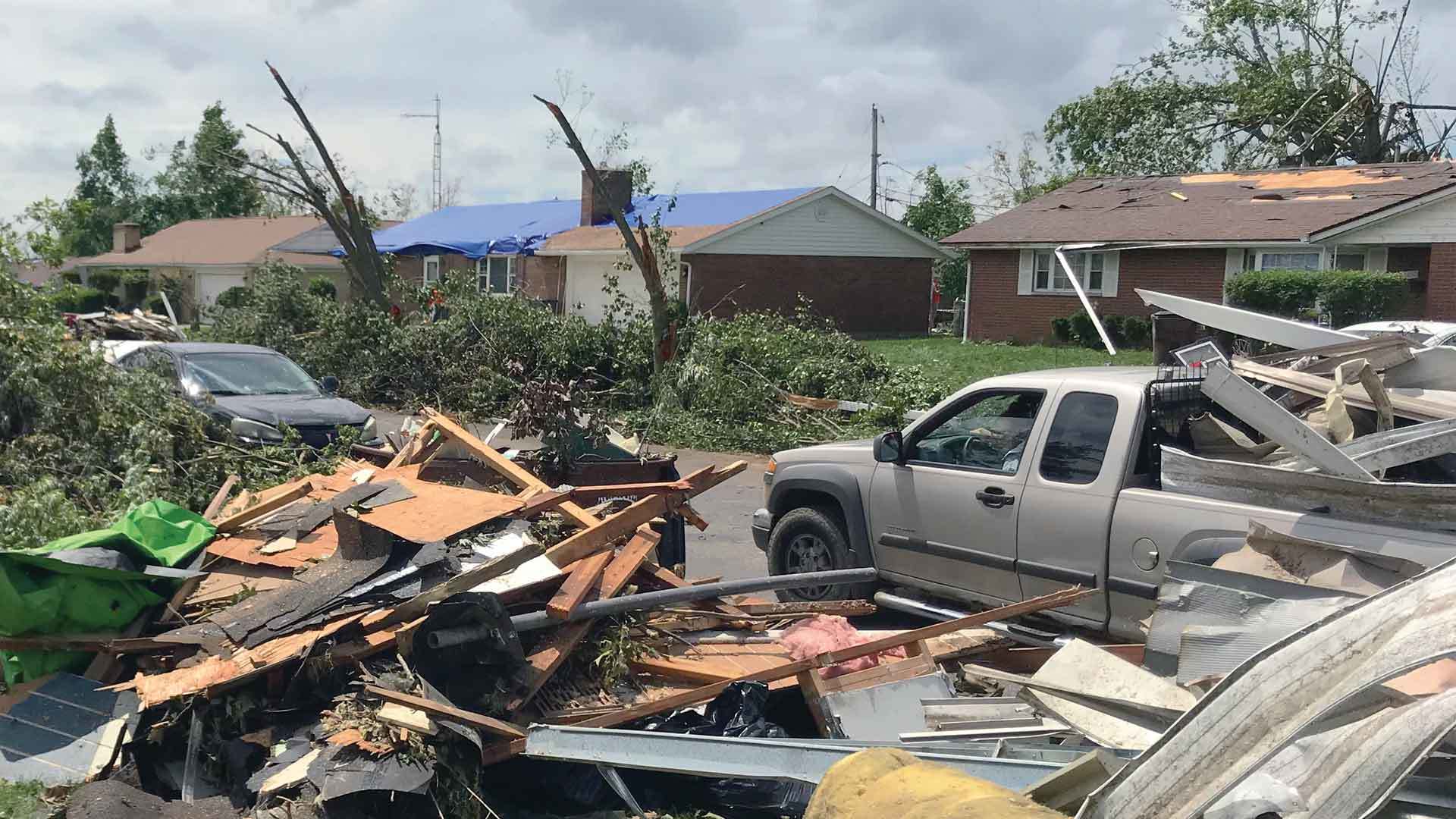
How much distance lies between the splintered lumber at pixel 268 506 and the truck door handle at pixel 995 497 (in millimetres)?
4157

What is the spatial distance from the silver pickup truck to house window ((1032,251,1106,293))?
23412mm

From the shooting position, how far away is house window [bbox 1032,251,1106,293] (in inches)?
1177

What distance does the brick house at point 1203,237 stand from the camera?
81.5 ft

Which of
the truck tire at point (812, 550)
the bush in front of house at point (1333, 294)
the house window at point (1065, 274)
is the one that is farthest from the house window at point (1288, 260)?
the truck tire at point (812, 550)

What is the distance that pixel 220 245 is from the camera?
55.2m

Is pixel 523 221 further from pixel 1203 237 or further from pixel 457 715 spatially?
pixel 457 715

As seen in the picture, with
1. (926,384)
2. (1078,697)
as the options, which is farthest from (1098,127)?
(1078,697)

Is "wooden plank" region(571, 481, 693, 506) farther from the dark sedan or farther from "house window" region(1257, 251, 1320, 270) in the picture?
"house window" region(1257, 251, 1320, 270)

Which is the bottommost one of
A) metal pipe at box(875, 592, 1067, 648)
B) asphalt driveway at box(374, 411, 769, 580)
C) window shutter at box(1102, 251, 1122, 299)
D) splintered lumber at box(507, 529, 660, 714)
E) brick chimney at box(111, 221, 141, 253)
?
asphalt driveway at box(374, 411, 769, 580)

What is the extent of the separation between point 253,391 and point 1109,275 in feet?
70.5

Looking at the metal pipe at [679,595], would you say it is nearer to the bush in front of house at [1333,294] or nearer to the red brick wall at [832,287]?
the bush in front of house at [1333,294]

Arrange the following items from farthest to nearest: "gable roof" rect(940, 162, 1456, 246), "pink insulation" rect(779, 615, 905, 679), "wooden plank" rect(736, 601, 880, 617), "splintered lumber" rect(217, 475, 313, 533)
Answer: "gable roof" rect(940, 162, 1456, 246)
"splintered lumber" rect(217, 475, 313, 533)
"wooden plank" rect(736, 601, 880, 617)
"pink insulation" rect(779, 615, 905, 679)

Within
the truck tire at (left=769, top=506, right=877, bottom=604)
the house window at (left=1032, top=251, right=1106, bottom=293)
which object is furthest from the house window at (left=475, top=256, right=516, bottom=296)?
the truck tire at (left=769, top=506, right=877, bottom=604)

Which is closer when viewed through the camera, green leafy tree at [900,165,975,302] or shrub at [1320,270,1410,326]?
shrub at [1320,270,1410,326]
